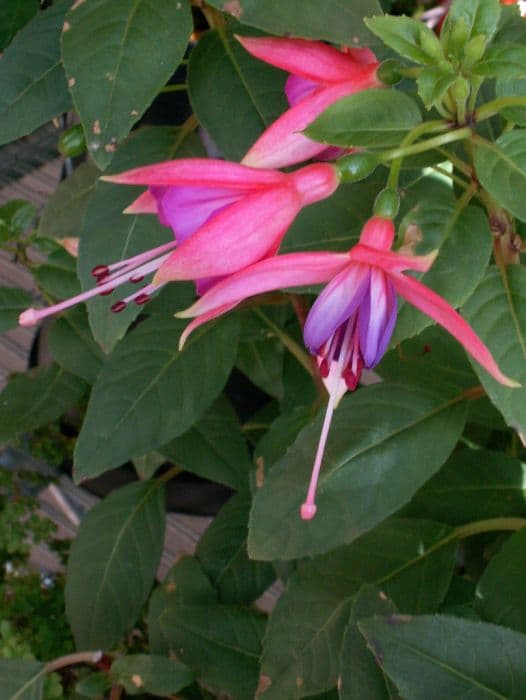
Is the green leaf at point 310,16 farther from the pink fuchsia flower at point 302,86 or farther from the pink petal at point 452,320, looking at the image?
Answer: the pink petal at point 452,320

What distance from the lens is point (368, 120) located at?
16.1 inches

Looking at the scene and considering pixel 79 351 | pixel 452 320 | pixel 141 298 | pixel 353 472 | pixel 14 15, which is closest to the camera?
pixel 452 320

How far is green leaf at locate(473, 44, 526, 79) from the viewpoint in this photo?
15.8 inches

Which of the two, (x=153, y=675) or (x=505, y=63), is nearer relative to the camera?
(x=505, y=63)

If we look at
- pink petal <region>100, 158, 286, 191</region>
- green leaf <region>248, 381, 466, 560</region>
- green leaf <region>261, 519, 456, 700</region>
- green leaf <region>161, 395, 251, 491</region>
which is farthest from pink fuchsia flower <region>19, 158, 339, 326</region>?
green leaf <region>161, 395, 251, 491</region>

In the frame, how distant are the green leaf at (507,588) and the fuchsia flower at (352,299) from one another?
9.9 inches

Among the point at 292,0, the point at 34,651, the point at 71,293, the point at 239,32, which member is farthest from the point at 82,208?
the point at 34,651

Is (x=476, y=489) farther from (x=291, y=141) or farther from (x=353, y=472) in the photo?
(x=291, y=141)

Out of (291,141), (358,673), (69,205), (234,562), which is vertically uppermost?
(291,141)

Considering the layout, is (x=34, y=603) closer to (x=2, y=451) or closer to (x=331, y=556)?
(x=2, y=451)

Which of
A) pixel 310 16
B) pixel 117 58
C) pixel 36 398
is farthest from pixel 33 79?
pixel 36 398

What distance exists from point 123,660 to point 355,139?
0.48m

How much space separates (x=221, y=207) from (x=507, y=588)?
381 millimetres

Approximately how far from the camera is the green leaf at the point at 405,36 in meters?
0.41
